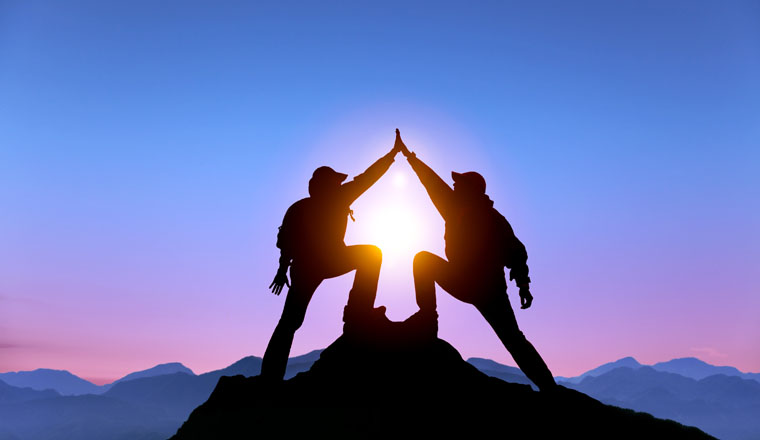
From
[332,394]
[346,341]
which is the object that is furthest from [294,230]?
[332,394]

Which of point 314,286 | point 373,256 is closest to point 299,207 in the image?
point 314,286

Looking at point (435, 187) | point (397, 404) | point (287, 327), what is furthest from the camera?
point (435, 187)

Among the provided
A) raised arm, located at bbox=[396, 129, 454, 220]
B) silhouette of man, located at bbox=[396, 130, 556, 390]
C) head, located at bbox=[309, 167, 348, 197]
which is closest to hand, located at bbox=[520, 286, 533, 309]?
silhouette of man, located at bbox=[396, 130, 556, 390]

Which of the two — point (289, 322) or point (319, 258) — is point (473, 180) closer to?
point (319, 258)

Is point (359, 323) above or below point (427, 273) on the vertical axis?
below

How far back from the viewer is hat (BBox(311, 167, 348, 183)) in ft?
34.1

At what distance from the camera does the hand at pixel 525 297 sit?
10.1m

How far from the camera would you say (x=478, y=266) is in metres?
9.95

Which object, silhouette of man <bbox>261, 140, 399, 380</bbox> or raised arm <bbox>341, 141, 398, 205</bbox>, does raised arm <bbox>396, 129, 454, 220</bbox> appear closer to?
raised arm <bbox>341, 141, 398, 205</bbox>

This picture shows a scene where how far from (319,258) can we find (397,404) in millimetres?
2762

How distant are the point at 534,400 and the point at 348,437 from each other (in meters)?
3.23

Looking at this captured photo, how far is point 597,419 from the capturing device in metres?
9.44

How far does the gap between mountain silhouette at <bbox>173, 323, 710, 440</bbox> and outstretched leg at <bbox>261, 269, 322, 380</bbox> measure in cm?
28

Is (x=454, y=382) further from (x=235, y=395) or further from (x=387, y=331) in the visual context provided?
(x=235, y=395)
